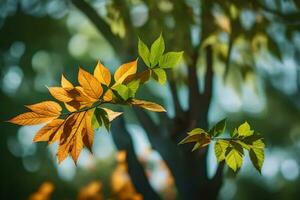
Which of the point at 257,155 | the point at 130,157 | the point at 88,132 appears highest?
the point at 88,132

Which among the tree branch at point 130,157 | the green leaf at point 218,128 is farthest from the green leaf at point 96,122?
the tree branch at point 130,157

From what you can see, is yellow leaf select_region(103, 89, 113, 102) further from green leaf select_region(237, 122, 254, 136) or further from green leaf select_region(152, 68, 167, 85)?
green leaf select_region(237, 122, 254, 136)

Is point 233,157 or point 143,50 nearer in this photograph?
point 143,50

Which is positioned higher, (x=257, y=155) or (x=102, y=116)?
(x=102, y=116)

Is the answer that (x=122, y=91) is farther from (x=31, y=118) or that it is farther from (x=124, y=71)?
(x=31, y=118)

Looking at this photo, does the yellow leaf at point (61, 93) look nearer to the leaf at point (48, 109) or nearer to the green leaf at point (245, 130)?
the leaf at point (48, 109)

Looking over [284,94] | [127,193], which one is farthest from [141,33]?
[284,94]

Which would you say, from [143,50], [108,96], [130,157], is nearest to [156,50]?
[143,50]
